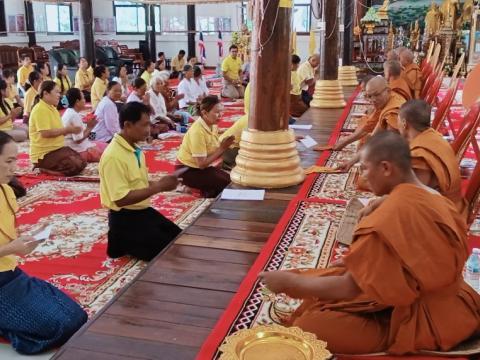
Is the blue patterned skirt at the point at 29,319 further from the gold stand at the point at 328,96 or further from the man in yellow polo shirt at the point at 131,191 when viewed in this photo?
the gold stand at the point at 328,96

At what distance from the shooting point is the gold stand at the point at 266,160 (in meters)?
4.05

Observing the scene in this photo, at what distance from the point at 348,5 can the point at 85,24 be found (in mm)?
5711

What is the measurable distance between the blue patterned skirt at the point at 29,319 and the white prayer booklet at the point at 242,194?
1534 mm

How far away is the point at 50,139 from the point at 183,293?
141 inches

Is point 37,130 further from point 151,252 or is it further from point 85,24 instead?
point 85,24

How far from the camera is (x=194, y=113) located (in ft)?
30.3

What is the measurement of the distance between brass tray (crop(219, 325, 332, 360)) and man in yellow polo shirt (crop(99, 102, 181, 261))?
1.56 meters

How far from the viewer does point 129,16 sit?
19578 millimetres

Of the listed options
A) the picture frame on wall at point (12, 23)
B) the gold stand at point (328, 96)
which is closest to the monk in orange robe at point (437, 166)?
the gold stand at point (328, 96)

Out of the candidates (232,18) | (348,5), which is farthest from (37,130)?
(232,18)

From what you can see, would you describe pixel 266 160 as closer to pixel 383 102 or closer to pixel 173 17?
pixel 383 102

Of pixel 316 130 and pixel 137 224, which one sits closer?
pixel 137 224

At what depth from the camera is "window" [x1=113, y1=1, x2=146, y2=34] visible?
63.4 ft

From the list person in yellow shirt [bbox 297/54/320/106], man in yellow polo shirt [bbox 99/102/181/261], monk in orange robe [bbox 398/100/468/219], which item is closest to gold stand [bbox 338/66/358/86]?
person in yellow shirt [bbox 297/54/320/106]
